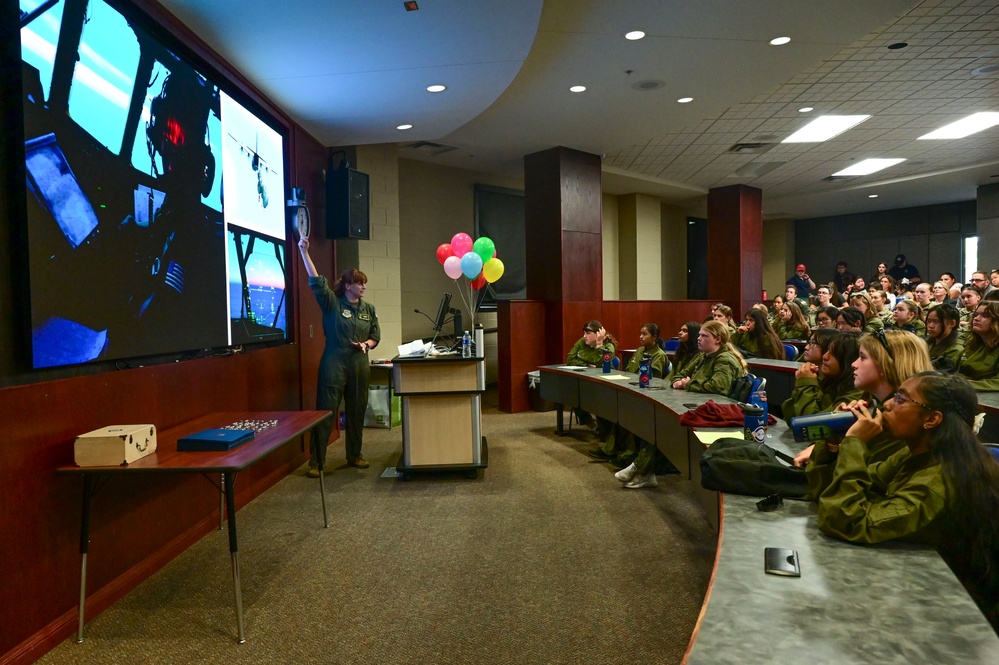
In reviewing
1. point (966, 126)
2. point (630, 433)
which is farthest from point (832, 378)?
point (966, 126)

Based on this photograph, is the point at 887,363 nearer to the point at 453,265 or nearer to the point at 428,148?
the point at 453,265

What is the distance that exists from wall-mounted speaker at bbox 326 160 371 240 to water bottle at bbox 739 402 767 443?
13.0 ft

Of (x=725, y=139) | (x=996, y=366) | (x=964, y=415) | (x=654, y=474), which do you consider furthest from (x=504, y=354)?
(x=964, y=415)

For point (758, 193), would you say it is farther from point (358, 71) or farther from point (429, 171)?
point (358, 71)

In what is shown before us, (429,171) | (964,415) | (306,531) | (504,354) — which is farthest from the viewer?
(429,171)

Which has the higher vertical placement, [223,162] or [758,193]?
[758,193]

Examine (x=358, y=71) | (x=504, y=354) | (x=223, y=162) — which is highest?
(x=358, y=71)

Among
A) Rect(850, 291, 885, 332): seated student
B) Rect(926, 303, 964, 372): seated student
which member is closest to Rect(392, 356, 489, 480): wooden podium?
Rect(926, 303, 964, 372): seated student

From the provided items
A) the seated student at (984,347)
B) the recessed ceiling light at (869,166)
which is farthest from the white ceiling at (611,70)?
the seated student at (984,347)

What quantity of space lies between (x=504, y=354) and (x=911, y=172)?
7913 mm

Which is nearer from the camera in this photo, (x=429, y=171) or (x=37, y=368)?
(x=37, y=368)

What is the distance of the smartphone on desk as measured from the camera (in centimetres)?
131

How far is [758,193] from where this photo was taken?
1040cm

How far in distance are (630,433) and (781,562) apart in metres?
3.26
